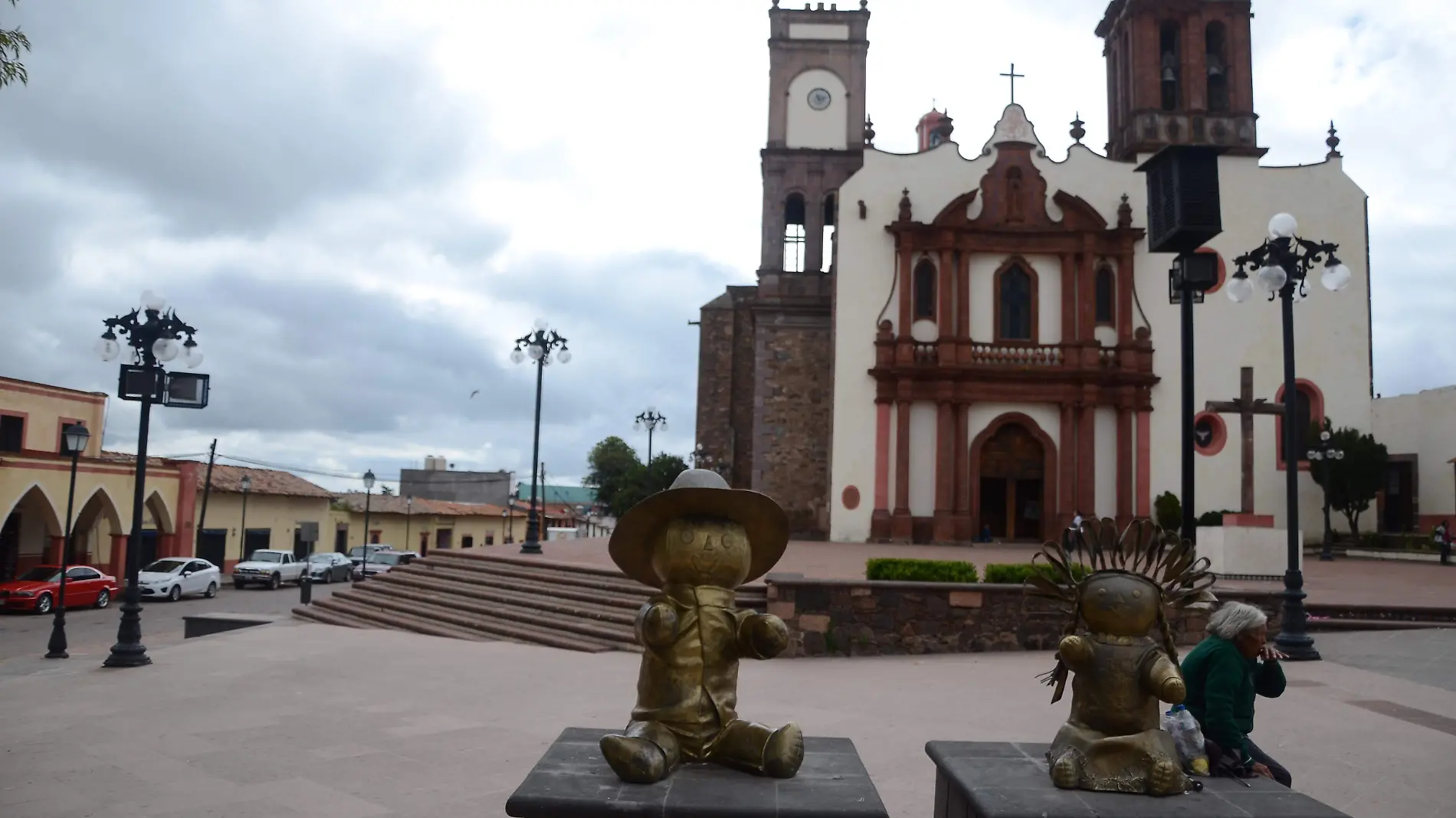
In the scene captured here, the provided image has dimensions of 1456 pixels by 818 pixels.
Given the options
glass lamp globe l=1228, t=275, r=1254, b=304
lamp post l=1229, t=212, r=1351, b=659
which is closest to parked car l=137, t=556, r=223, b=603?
lamp post l=1229, t=212, r=1351, b=659

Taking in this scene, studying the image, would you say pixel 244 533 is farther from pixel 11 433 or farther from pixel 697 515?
pixel 697 515

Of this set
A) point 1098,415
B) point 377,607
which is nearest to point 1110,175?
point 1098,415

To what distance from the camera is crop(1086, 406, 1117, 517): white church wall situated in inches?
1053

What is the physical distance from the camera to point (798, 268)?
108 feet

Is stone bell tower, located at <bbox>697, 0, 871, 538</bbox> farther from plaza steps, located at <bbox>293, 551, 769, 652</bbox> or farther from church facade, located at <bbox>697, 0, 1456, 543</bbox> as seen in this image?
plaza steps, located at <bbox>293, 551, 769, 652</bbox>

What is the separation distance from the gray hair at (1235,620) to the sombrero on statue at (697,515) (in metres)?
2.05

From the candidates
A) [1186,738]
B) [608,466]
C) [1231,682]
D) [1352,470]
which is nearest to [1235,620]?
[1231,682]

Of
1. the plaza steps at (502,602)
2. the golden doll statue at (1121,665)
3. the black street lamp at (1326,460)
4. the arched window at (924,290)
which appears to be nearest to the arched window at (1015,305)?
the arched window at (924,290)

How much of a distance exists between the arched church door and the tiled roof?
25178mm

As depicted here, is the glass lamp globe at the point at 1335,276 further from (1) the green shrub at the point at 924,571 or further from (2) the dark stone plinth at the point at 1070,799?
(2) the dark stone plinth at the point at 1070,799

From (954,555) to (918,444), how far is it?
534cm

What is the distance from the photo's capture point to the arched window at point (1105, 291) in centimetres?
2772

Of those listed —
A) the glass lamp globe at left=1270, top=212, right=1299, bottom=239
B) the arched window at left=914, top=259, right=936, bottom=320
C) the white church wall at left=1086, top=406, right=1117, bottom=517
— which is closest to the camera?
the glass lamp globe at left=1270, top=212, right=1299, bottom=239

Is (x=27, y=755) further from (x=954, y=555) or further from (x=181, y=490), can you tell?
(x=181, y=490)
